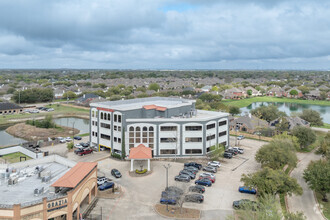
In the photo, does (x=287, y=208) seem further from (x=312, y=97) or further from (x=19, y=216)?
(x=312, y=97)

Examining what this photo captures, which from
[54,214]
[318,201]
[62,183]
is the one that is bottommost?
[318,201]

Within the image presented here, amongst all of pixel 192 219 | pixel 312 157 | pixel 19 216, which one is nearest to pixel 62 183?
pixel 19 216

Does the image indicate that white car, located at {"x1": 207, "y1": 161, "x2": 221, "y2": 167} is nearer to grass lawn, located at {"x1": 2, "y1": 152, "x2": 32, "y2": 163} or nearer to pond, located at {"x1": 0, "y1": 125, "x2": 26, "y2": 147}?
grass lawn, located at {"x1": 2, "y1": 152, "x2": 32, "y2": 163}

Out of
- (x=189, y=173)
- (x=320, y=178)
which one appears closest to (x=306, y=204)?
(x=320, y=178)

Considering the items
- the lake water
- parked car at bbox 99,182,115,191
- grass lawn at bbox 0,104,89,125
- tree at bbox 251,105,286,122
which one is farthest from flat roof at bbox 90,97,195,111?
the lake water

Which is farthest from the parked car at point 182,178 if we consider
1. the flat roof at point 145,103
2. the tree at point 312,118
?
the tree at point 312,118

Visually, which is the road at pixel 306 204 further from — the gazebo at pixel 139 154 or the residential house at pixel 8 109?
the residential house at pixel 8 109
